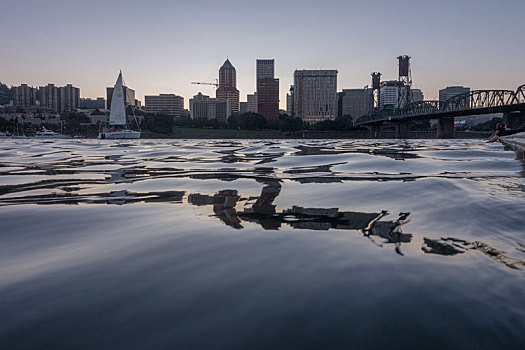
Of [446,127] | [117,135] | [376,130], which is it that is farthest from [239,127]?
[117,135]

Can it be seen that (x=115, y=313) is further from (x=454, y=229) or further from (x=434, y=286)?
(x=454, y=229)

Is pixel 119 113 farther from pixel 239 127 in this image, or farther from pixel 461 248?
pixel 239 127

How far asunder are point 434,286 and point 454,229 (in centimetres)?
112

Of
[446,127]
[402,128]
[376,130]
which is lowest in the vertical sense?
[446,127]

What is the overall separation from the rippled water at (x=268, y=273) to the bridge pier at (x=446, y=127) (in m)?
76.3

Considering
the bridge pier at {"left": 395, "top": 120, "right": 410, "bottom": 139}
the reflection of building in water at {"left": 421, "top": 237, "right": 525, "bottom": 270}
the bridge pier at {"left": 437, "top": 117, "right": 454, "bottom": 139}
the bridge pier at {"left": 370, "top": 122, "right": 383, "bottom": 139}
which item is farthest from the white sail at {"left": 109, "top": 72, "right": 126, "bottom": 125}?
the bridge pier at {"left": 370, "top": 122, "right": 383, "bottom": 139}

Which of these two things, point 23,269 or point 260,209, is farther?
point 260,209

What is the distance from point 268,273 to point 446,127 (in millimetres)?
79752

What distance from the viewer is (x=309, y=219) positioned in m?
3.16

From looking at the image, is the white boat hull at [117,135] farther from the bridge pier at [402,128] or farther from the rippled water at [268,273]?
the bridge pier at [402,128]

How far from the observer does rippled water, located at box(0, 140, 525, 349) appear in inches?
52.5

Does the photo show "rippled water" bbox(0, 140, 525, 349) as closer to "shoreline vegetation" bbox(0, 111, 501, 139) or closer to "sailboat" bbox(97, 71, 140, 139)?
"sailboat" bbox(97, 71, 140, 139)

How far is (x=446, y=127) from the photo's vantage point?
237 feet

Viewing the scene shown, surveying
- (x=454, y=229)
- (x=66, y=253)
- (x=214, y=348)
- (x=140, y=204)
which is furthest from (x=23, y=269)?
(x=454, y=229)
